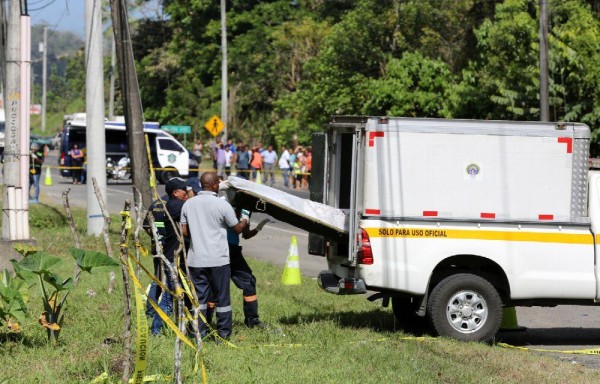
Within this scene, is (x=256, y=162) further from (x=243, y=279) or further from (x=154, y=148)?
(x=243, y=279)

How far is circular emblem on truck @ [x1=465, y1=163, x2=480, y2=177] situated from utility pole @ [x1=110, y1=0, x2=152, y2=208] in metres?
8.70

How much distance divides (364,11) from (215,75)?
21553 millimetres

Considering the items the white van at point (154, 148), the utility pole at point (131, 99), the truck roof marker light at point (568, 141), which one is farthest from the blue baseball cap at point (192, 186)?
the white van at point (154, 148)

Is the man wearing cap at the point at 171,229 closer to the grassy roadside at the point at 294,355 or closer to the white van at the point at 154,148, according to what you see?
the grassy roadside at the point at 294,355

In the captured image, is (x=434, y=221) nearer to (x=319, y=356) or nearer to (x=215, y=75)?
(x=319, y=356)

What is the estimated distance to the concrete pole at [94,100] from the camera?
2064 cm

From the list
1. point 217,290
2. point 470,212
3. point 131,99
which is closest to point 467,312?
point 470,212

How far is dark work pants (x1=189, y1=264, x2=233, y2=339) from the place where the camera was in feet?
35.1

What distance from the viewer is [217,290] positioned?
1074 centimetres

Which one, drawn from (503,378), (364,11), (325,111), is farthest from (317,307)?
(325,111)

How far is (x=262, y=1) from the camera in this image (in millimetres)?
66438

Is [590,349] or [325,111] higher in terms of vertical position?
[325,111]

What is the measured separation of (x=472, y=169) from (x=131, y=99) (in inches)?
368

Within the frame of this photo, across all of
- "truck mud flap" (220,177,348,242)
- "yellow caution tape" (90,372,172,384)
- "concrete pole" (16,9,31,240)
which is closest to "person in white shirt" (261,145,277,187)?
"concrete pole" (16,9,31,240)
